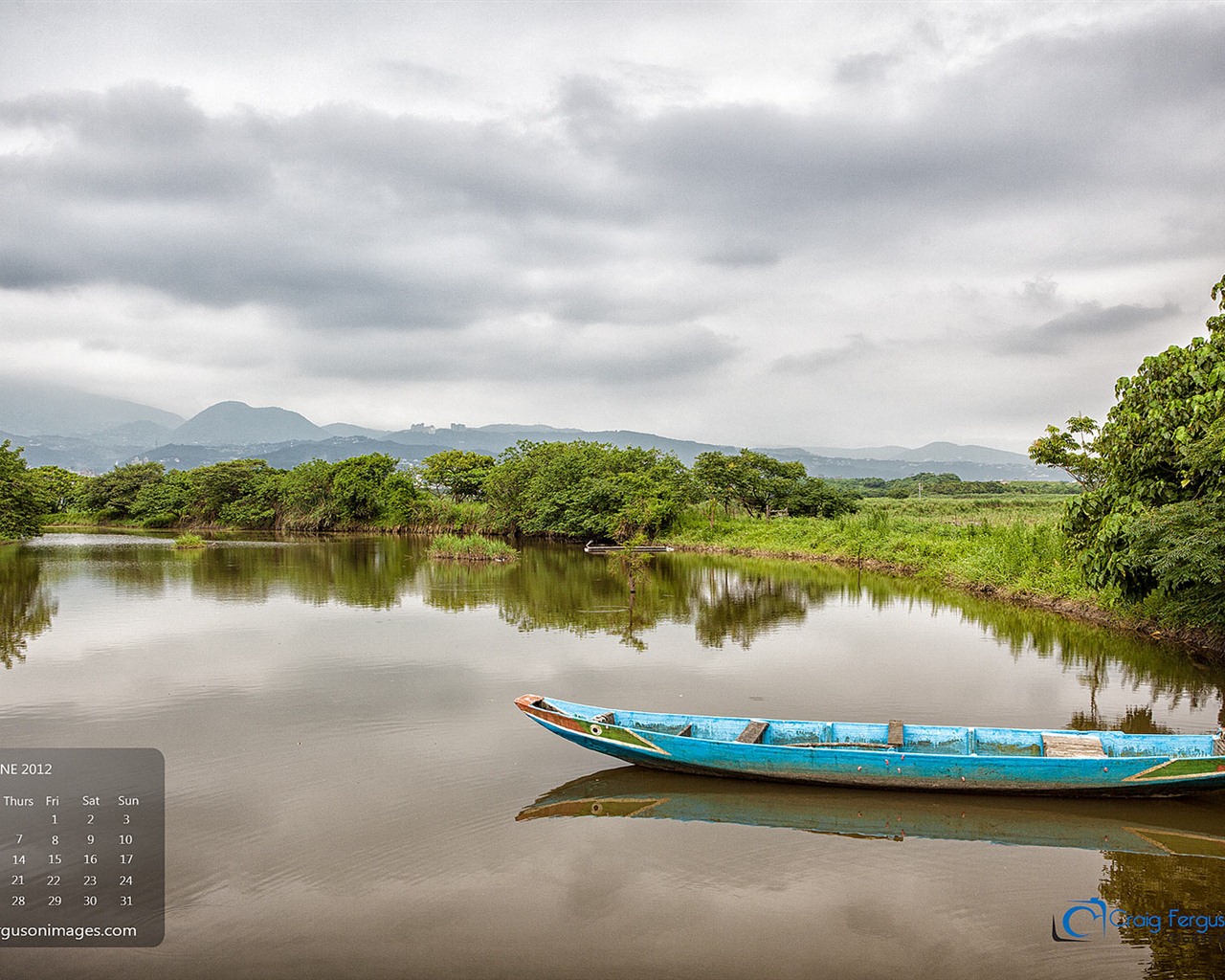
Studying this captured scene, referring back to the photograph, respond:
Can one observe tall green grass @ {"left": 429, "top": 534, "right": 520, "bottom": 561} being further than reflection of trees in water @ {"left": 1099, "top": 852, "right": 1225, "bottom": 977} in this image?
Yes

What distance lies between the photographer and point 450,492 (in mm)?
57625

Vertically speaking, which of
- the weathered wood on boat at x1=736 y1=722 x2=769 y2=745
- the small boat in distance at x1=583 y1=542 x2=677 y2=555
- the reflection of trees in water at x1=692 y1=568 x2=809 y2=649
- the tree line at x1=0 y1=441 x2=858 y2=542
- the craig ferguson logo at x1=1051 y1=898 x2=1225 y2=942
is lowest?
the craig ferguson logo at x1=1051 y1=898 x2=1225 y2=942

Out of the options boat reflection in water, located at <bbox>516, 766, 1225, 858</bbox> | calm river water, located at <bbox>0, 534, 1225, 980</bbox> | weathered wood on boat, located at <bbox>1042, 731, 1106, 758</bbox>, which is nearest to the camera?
calm river water, located at <bbox>0, 534, 1225, 980</bbox>

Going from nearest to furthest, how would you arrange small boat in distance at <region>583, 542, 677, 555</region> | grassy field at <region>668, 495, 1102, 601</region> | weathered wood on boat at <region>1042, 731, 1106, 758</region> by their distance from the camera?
weathered wood on boat at <region>1042, 731, 1106, 758</region> < grassy field at <region>668, 495, 1102, 601</region> < small boat in distance at <region>583, 542, 677, 555</region>

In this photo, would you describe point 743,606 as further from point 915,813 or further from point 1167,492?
point 915,813

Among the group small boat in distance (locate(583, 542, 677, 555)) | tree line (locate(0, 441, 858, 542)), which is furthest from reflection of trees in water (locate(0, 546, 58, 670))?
small boat in distance (locate(583, 542, 677, 555))

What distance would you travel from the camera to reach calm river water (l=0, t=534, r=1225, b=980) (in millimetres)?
6031

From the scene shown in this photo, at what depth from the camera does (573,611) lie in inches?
822

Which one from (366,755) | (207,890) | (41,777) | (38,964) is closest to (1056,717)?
(366,755)

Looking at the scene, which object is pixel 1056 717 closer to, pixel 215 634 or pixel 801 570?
pixel 215 634

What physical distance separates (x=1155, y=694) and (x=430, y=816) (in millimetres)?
11755
